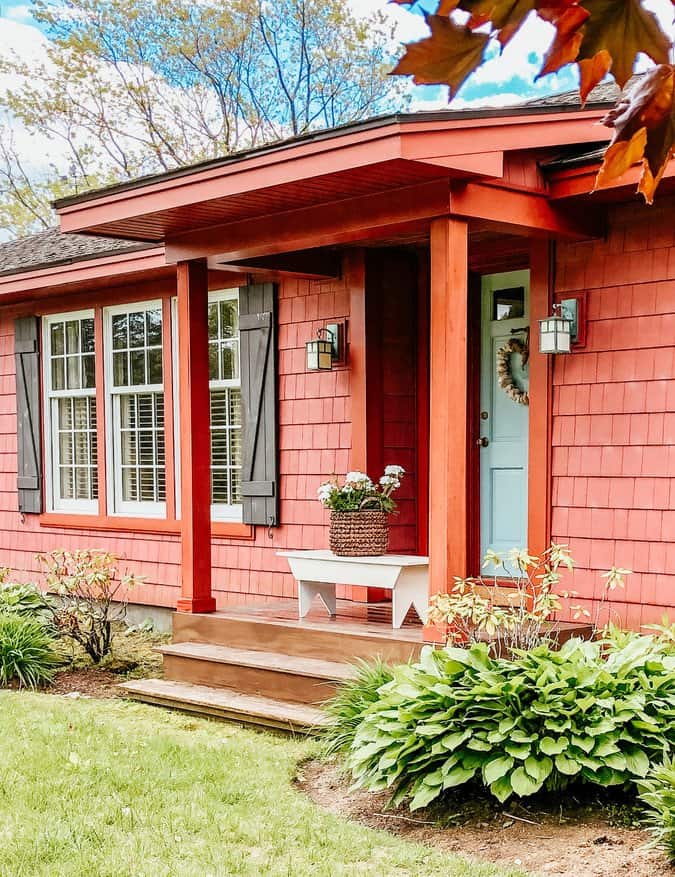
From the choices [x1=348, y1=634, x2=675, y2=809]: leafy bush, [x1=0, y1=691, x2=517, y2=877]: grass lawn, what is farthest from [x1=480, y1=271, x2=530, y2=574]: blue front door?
[x1=348, y1=634, x2=675, y2=809]: leafy bush

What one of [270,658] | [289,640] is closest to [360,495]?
[289,640]

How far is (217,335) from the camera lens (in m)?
8.16

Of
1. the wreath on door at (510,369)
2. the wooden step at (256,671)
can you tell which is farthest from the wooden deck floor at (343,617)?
the wreath on door at (510,369)

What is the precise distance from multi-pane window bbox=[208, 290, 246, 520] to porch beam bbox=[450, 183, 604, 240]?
299 cm

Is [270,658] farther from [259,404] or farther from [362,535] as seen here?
[259,404]

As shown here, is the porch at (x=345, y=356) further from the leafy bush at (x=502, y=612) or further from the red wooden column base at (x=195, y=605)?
the leafy bush at (x=502, y=612)

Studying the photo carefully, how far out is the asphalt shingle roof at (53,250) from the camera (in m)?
8.46

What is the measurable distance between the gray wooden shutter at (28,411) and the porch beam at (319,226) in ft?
10.7

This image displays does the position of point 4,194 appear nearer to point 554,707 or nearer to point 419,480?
point 419,480

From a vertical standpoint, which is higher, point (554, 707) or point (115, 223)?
point (115, 223)

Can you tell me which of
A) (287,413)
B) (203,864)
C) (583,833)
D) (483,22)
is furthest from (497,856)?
(287,413)

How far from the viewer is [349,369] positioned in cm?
703

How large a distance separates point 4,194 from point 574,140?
759 inches

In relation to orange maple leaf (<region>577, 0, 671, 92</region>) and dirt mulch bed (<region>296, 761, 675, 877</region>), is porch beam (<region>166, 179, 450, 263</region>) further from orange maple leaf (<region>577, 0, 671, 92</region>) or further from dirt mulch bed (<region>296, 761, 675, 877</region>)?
orange maple leaf (<region>577, 0, 671, 92</region>)
